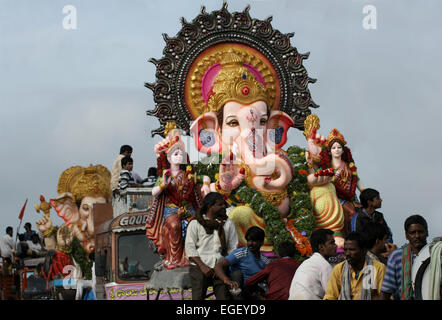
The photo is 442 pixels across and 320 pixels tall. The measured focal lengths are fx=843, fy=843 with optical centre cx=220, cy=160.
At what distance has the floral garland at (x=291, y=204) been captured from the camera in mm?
11922

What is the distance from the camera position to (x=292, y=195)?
492 inches

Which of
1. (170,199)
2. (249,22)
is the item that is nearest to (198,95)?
(249,22)

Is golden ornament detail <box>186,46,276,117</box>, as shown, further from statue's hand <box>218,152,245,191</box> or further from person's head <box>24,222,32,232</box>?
Answer: person's head <box>24,222,32,232</box>

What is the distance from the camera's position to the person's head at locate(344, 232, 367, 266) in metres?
7.14

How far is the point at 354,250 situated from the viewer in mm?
7141


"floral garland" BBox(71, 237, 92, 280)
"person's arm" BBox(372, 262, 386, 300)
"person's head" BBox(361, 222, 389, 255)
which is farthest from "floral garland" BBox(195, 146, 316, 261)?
"person's arm" BBox(372, 262, 386, 300)

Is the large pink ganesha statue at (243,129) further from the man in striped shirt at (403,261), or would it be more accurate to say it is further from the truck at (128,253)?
the man in striped shirt at (403,261)

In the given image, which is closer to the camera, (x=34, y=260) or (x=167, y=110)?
(x=167, y=110)

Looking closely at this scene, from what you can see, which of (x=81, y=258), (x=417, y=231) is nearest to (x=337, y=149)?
(x=81, y=258)

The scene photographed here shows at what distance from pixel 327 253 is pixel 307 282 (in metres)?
0.56
